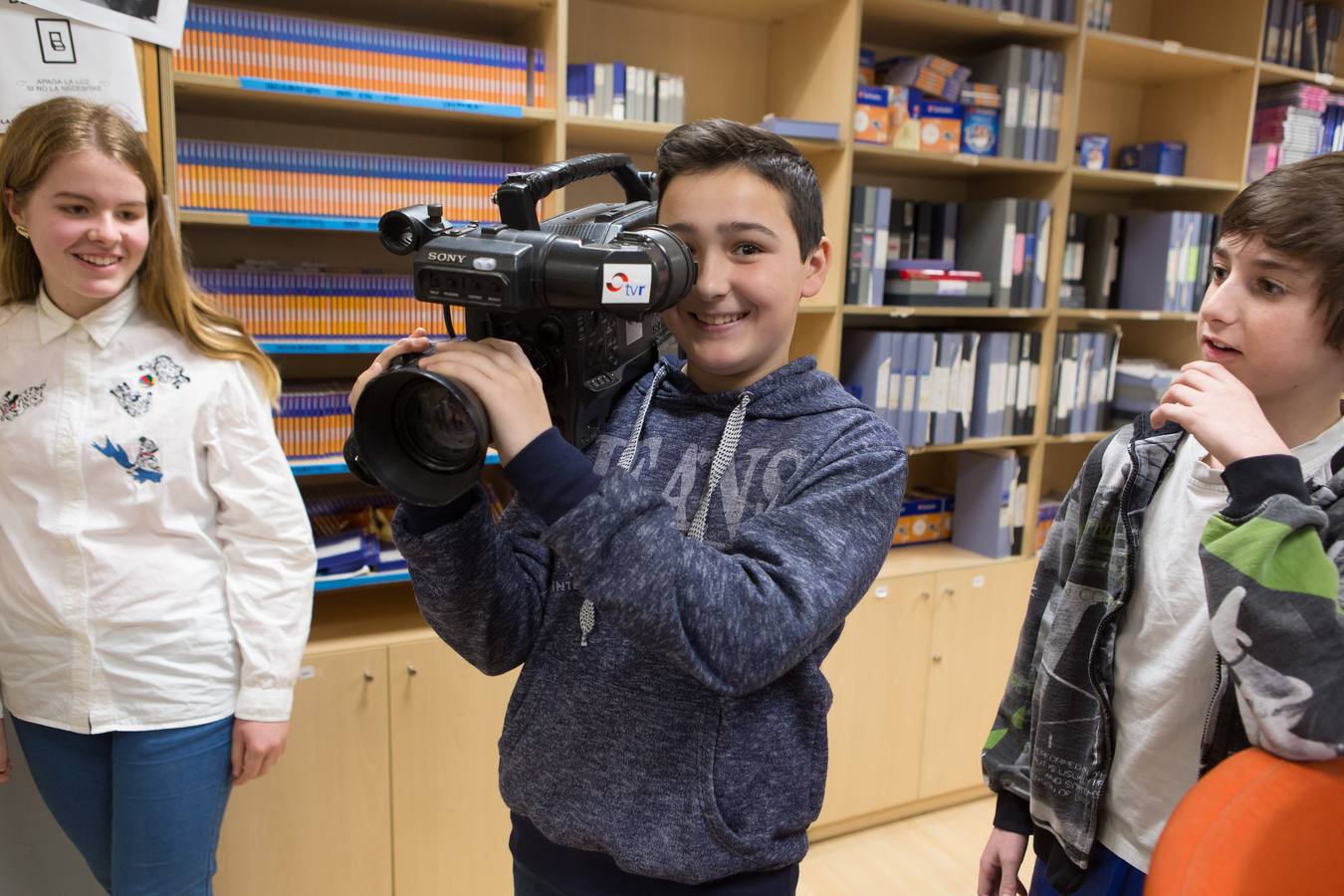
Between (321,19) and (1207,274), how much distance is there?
8.55 feet

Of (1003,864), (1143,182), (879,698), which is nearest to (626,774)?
(1003,864)

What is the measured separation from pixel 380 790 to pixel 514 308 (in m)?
1.73

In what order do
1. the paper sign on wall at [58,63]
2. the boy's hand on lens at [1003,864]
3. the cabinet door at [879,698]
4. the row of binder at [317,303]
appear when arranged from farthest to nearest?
the cabinet door at [879,698], the row of binder at [317,303], the paper sign on wall at [58,63], the boy's hand on lens at [1003,864]

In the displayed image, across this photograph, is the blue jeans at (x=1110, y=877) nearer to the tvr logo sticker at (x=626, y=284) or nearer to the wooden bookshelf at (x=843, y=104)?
the tvr logo sticker at (x=626, y=284)

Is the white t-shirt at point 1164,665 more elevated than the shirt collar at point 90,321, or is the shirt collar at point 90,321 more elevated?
the shirt collar at point 90,321

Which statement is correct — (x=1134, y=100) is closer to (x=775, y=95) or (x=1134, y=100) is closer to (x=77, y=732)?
(x=775, y=95)

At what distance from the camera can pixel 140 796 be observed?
1402 mm

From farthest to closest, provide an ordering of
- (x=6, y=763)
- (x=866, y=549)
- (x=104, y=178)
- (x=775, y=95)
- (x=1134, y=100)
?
(x=1134, y=100) < (x=775, y=95) < (x=6, y=763) < (x=104, y=178) < (x=866, y=549)

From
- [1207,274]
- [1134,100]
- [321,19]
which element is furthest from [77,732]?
[1134,100]

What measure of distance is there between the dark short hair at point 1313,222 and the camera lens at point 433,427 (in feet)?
2.72

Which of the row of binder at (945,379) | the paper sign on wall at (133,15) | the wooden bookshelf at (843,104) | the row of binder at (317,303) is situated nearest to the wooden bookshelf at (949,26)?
the wooden bookshelf at (843,104)

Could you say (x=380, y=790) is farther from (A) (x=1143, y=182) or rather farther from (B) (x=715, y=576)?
(A) (x=1143, y=182)

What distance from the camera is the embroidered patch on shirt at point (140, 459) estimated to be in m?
1.41

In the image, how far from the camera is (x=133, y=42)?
1703 millimetres
